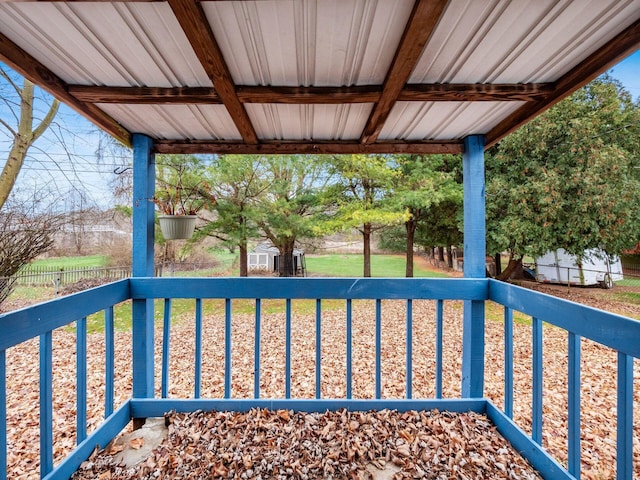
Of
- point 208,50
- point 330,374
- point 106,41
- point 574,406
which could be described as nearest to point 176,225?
point 106,41

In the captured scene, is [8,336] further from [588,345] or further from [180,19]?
[588,345]

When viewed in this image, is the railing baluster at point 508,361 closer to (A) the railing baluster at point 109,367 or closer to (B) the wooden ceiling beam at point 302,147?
(B) the wooden ceiling beam at point 302,147

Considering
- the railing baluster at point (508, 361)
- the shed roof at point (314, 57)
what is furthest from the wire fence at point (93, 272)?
the railing baluster at point (508, 361)

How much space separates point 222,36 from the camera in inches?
51.8

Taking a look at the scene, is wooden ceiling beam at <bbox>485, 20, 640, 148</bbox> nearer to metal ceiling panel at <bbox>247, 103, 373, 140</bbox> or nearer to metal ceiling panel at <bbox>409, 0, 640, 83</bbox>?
metal ceiling panel at <bbox>409, 0, 640, 83</bbox>

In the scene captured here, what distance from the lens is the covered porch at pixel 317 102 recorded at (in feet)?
3.95

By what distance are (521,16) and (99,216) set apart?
7.30 metres

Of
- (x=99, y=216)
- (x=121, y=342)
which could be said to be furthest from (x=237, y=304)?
(x=99, y=216)

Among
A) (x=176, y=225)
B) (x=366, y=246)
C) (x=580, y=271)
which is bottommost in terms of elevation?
(x=580, y=271)

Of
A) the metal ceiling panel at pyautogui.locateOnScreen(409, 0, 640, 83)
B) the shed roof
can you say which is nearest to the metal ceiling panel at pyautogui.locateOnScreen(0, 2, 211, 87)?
the shed roof

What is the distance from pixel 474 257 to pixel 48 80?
2949 millimetres

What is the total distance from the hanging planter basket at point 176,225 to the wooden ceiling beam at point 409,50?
1.61 meters

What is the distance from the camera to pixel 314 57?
1.46 meters

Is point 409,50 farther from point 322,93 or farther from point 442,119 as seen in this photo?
point 442,119
